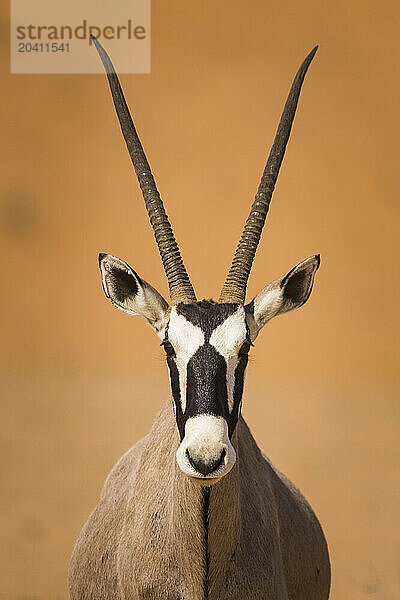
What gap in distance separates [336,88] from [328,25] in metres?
1.34

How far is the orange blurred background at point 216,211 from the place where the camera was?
13.5 metres

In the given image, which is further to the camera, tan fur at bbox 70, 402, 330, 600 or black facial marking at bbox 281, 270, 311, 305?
black facial marking at bbox 281, 270, 311, 305

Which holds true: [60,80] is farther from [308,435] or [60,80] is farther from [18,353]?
[308,435]

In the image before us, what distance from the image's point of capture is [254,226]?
11.5 feet

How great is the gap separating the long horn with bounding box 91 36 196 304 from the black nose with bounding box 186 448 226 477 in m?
0.76

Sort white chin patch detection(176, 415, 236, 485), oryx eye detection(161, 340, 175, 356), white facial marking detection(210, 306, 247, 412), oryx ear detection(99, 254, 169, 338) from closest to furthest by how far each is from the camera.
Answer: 1. white chin patch detection(176, 415, 236, 485)
2. white facial marking detection(210, 306, 247, 412)
3. oryx eye detection(161, 340, 175, 356)
4. oryx ear detection(99, 254, 169, 338)

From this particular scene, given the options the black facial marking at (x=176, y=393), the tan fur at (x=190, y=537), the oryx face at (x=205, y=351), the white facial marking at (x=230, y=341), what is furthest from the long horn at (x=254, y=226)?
the tan fur at (x=190, y=537)

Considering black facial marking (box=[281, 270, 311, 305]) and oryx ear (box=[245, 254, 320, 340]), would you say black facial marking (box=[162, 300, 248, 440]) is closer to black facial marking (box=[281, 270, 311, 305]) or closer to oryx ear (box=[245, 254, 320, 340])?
oryx ear (box=[245, 254, 320, 340])

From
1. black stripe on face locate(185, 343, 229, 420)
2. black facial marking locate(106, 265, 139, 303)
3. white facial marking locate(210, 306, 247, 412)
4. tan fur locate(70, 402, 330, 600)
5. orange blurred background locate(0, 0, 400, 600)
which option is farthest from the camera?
orange blurred background locate(0, 0, 400, 600)

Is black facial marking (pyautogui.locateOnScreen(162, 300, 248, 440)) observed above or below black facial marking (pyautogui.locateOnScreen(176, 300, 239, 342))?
below

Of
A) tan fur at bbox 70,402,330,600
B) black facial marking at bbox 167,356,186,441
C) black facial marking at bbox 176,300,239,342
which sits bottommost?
tan fur at bbox 70,402,330,600

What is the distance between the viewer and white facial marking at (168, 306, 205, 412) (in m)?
2.89

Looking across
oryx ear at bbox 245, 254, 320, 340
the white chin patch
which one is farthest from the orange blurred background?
the white chin patch

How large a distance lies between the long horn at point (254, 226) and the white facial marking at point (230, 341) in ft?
0.78
